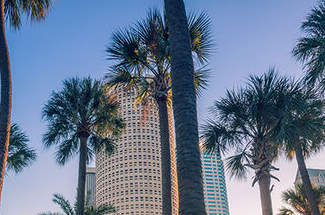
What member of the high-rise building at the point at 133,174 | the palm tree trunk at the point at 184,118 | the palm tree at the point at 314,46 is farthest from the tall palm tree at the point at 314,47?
the high-rise building at the point at 133,174

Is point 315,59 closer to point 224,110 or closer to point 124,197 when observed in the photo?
point 224,110

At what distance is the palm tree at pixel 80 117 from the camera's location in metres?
17.6

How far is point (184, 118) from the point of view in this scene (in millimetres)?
6465

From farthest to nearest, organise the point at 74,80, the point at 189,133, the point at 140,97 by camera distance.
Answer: the point at 74,80 → the point at 140,97 → the point at 189,133

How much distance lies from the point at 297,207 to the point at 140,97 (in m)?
13.6

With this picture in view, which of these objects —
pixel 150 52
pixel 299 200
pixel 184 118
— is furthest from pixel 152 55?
pixel 299 200

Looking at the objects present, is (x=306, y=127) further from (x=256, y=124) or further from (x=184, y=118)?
(x=184, y=118)

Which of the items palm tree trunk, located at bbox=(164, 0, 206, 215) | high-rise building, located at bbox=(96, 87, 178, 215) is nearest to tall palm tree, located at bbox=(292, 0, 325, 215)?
palm tree trunk, located at bbox=(164, 0, 206, 215)

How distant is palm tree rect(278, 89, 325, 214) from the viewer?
13312mm

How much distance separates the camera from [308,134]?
543 inches

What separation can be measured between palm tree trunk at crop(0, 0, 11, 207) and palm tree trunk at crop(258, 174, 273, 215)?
29.2 ft

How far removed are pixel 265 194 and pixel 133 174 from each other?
117 meters

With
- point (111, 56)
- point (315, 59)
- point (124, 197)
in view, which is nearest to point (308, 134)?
point (315, 59)

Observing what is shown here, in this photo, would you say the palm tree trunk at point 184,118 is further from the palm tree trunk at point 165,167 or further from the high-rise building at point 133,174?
the high-rise building at point 133,174
